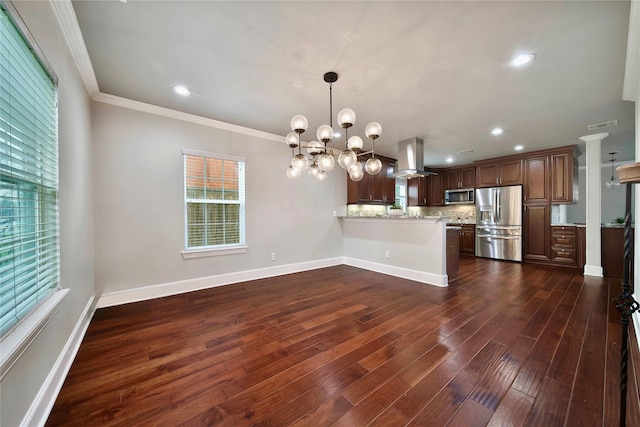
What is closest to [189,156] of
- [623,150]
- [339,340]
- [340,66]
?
[340,66]

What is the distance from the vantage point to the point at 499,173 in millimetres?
5930

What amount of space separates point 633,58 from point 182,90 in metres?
4.28

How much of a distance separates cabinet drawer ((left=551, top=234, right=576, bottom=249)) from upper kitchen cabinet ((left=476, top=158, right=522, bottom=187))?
136cm

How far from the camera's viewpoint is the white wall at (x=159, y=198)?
2943 mm

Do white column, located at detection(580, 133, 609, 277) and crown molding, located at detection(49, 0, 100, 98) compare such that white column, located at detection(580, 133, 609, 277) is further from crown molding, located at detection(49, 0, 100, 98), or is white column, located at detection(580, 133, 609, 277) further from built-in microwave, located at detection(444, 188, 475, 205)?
crown molding, located at detection(49, 0, 100, 98)

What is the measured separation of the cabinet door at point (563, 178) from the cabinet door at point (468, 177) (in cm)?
157

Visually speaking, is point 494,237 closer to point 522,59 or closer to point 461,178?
point 461,178

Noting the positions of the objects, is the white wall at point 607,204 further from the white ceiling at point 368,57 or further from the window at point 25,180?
the window at point 25,180

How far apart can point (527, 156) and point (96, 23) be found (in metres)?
7.33

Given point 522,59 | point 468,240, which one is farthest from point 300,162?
point 468,240

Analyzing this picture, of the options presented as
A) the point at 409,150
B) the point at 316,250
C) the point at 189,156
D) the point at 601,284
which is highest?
the point at 409,150

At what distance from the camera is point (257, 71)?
7.94 feet

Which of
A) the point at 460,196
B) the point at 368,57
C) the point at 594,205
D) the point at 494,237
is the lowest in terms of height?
the point at 494,237

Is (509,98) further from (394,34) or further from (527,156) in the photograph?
(527,156)
